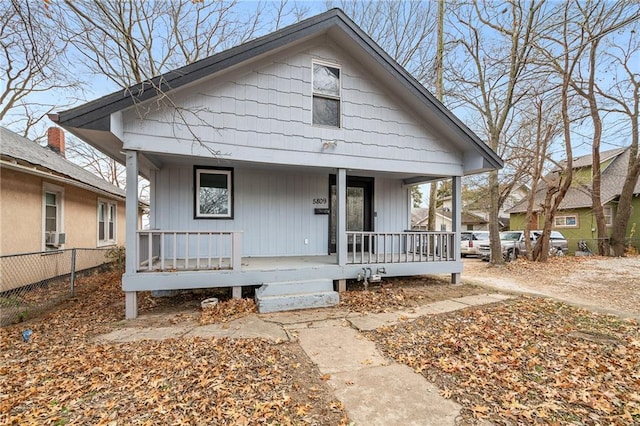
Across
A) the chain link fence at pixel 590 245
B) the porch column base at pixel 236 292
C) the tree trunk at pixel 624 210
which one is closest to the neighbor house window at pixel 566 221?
the chain link fence at pixel 590 245

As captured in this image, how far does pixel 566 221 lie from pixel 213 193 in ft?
79.7

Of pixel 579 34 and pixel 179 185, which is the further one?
pixel 579 34

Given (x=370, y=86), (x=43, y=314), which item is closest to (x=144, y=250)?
(x=43, y=314)

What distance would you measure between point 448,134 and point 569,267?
29.0 feet

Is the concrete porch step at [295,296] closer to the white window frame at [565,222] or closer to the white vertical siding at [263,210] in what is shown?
the white vertical siding at [263,210]

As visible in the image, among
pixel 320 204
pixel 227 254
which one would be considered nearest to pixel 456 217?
pixel 320 204

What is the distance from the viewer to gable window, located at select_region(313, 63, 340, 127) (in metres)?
6.66

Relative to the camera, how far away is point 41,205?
8078 millimetres

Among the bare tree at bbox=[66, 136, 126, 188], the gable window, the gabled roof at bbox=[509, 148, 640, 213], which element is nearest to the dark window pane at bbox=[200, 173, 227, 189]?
the gable window

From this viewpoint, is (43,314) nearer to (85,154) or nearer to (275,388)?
(275,388)

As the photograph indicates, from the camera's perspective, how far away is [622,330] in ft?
15.6

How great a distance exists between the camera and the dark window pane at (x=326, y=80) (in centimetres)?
667

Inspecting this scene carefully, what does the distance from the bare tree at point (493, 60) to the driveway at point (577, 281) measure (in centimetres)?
169

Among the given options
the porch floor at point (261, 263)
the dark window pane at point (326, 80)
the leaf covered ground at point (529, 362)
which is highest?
the dark window pane at point (326, 80)
